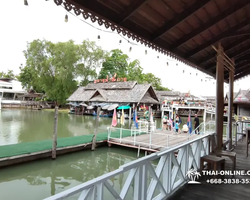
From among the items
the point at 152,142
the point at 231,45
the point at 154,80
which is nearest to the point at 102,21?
the point at 231,45

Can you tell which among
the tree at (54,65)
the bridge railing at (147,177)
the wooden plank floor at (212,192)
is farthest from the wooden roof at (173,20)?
the tree at (54,65)

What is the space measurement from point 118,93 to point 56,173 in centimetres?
2032

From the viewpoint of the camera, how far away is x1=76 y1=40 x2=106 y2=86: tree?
3359 cm

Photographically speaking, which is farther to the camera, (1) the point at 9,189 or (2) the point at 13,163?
(2) the point at 13,163

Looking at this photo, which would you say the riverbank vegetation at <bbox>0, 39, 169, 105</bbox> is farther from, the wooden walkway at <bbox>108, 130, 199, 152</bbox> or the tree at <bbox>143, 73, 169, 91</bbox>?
the wooden walkway at <bbox>108, 130, 199, 152</bbox>

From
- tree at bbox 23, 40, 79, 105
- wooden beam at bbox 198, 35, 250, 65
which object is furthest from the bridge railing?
tree at bbox 23, 40, 79, 105

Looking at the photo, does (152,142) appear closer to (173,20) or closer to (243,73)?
(243,73)

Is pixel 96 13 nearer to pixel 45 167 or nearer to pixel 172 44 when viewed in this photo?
pixel 172 44

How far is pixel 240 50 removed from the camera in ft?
16.6

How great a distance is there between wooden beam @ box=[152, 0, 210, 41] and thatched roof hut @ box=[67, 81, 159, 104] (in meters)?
19.9

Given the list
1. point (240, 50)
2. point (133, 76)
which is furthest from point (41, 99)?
point (240, 50)

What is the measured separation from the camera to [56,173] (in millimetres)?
7020

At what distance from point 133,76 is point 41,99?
2043cm

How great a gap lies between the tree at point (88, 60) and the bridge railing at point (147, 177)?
31897 millimetres
